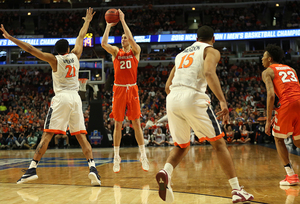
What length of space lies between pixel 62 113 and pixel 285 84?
318cm

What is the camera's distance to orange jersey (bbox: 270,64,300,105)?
161 inches

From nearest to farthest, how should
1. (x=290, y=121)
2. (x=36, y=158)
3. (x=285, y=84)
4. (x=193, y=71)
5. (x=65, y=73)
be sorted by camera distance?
(x=193, y=71) → (x=290, y=121) → (x=285, y=84) → (x=36, y=158) → (x=65, y=73)

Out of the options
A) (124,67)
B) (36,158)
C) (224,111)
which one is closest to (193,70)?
(224,111)

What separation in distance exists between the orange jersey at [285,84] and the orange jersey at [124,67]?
2342 mm

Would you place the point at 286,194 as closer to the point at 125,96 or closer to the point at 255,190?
the point at 255,190

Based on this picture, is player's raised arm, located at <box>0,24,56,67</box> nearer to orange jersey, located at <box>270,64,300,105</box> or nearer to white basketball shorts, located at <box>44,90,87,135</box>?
white basketball shorts, located at <box>44,90,87,135</box>

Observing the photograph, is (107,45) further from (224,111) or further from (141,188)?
(224,111)

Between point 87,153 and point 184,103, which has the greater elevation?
point 184,103

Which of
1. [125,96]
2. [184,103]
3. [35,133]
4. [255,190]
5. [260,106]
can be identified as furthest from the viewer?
[260,106]

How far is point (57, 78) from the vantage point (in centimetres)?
444

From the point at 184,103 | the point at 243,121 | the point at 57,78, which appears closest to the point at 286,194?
the point at 184,103

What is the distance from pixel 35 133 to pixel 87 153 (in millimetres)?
10548

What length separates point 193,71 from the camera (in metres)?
3.10

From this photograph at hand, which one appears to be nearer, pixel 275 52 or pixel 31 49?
pixel 31 49
